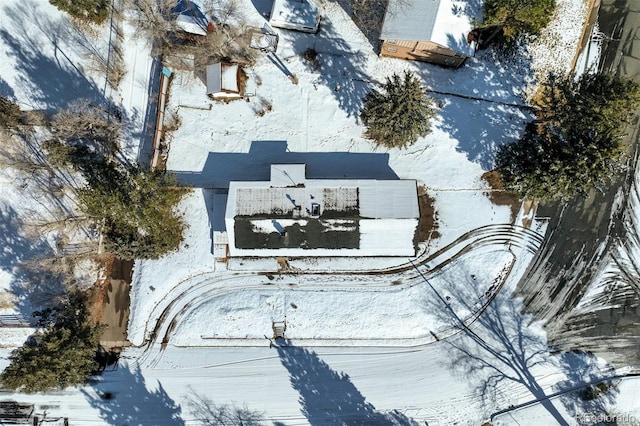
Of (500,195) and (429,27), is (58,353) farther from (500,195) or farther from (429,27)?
(429,27)

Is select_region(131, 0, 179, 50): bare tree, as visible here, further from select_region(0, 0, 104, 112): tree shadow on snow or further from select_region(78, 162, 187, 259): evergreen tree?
select_region(78, 162, 187, 259): evergreen tree

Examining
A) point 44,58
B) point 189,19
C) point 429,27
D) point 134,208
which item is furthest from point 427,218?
point 44,58

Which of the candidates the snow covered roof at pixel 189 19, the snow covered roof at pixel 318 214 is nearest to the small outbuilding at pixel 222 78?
the snow covered roof at pixel 189 19

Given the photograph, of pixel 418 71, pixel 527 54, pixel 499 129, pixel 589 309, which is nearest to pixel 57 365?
pixel 418 71

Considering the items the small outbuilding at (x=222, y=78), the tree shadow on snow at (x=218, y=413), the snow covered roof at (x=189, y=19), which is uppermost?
the snow covered roof at (x=189, y=19)

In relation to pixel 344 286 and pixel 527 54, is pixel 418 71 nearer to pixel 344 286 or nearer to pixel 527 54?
pixel 527 54

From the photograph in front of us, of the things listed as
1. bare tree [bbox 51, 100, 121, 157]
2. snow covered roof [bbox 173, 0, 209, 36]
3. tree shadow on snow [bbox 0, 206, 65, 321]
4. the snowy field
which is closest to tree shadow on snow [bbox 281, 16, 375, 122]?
the snowy field

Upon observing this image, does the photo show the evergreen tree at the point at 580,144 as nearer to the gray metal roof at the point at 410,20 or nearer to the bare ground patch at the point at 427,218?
the bare ground patch at the point at 427,218
